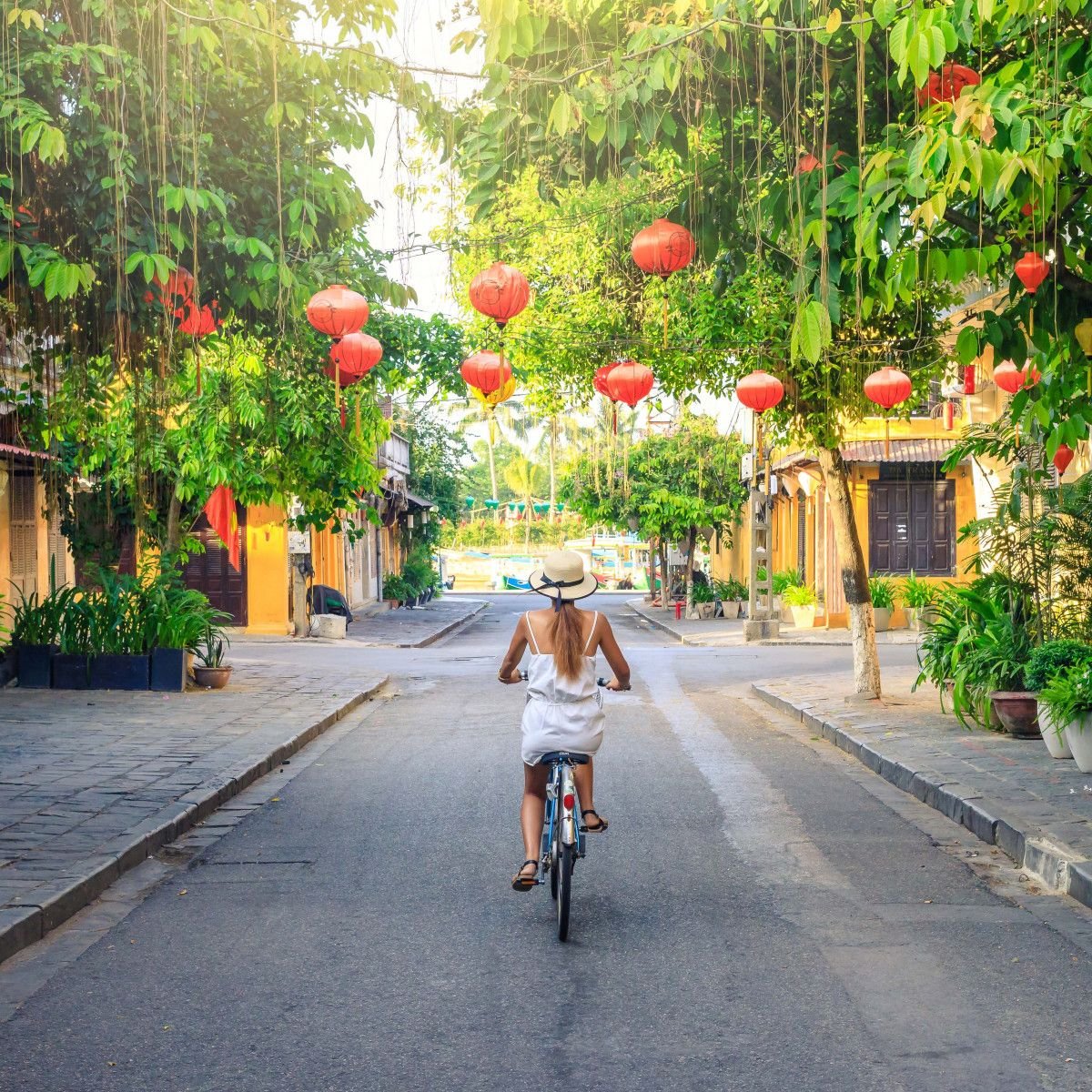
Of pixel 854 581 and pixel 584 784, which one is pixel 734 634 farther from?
pixel 584 784

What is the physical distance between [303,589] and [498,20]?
2532 centimetres

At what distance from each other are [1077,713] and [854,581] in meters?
5.88

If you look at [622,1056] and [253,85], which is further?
[253,85]

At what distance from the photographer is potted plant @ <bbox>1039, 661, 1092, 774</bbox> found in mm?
10422

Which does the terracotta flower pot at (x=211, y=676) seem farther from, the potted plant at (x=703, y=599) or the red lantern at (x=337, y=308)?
the potted plant at (x=703, y=599)

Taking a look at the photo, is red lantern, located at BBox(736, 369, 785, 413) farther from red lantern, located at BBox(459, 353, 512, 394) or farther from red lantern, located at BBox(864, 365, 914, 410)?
red lantern, located at BBox(459, 353, 512, 394)

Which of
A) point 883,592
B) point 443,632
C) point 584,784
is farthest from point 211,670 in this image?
point 443,632

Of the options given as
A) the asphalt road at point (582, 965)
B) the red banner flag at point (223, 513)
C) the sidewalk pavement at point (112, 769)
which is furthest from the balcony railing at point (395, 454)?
the asphalt road at point (582, 965)

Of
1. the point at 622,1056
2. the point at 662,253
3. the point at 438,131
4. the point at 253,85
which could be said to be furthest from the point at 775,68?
the point at 622,1056

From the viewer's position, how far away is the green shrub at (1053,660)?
38.4 ft

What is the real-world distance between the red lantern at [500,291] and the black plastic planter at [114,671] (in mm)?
8665

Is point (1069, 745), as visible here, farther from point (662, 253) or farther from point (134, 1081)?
point (134, 1081)

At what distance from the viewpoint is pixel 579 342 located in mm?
17609

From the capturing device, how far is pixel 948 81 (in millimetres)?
7828
